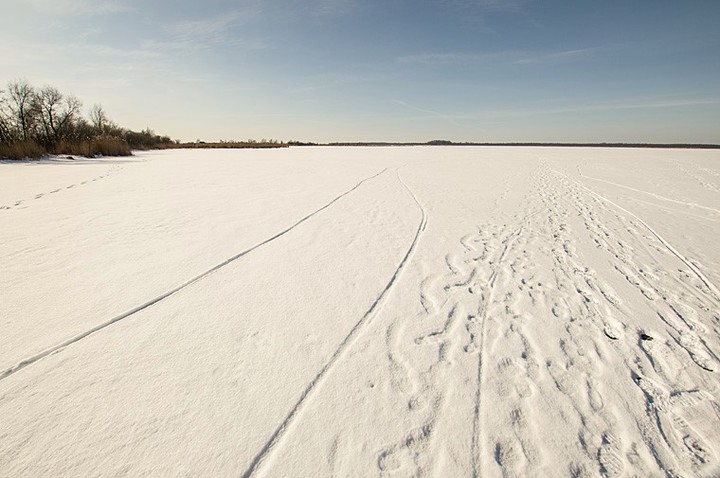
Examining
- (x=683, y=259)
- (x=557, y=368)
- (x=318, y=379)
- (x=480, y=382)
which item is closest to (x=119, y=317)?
(x=318, y=379)

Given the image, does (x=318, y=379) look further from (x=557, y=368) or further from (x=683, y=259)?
(x=683, y=259)

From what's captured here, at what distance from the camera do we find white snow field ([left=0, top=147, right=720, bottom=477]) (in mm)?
1910

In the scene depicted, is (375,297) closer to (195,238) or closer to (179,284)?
(179,284)

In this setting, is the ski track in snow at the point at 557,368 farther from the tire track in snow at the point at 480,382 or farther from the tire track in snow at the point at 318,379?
the tire track in snow at the point at 318,379

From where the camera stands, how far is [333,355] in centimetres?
273

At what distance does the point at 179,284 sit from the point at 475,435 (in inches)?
140

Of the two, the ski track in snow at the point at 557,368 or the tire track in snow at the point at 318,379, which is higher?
the tire track in snow at the point at 318,379

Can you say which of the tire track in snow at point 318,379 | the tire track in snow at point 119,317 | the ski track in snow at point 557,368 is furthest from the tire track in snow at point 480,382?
the tire track in snow at point 119,317

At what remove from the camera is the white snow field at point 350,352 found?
1.91m

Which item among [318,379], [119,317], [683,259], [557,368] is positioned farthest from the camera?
[683,259]

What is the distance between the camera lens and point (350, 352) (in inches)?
109

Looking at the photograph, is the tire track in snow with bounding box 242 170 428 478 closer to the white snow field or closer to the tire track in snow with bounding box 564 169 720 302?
the white snow field

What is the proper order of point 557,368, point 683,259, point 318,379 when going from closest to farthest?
A: 1. point 318,379
2. point 557,368
3. point 683,259

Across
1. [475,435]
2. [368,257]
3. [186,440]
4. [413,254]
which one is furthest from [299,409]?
[413,254]
